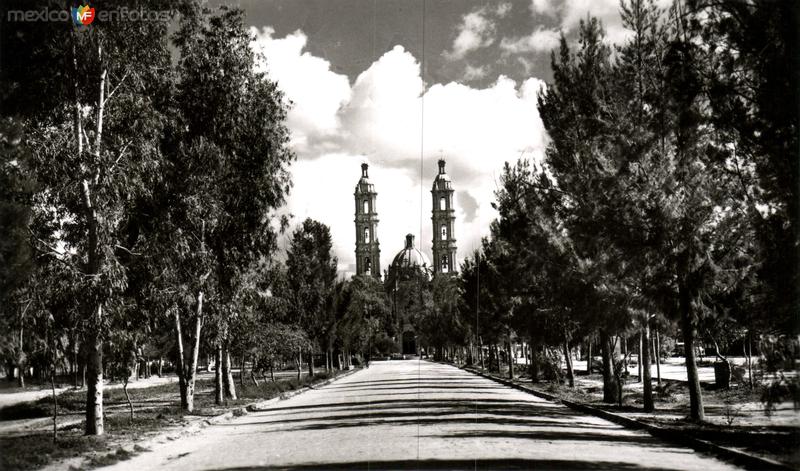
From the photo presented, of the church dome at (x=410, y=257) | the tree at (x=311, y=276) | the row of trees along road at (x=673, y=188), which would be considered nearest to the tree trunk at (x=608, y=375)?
the row of trees along road at (x=673, y=188)

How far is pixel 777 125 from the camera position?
32.1 feet

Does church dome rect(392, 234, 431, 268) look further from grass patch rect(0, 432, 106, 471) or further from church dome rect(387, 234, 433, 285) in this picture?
grass patch rect(0, 432, 106, 471)

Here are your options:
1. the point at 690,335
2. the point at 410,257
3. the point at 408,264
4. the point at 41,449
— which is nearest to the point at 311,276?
the point at 690,335

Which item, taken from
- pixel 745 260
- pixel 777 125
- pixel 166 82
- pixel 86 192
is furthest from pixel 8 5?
pixel 745 260

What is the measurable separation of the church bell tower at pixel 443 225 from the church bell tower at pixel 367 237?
1251 cm

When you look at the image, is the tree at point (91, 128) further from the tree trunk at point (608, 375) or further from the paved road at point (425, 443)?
the tree trunk at point (608, 375)

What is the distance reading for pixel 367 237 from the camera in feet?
536

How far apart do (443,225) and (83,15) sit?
142661 millimetres

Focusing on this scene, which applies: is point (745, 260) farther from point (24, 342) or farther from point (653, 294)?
point (24, 342)

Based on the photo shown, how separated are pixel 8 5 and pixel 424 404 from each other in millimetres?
14624

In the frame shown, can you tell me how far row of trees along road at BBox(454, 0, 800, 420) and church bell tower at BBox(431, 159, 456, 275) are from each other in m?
120

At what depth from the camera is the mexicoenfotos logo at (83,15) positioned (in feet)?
46.1

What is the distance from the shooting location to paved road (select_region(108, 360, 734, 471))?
33.9 ft

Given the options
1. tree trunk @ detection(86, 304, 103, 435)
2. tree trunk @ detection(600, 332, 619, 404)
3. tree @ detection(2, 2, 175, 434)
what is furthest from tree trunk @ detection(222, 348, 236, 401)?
tree trunk @ detection(600, 332, 619, 404)
